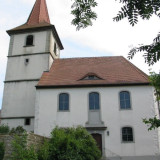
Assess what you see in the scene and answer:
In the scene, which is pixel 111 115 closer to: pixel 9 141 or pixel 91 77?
pixel 91 77

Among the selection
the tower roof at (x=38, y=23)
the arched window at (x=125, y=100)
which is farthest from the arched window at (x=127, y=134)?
the tower roof at (x=38, y=23)

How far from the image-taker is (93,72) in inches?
813

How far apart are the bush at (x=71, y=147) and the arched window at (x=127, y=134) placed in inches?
252

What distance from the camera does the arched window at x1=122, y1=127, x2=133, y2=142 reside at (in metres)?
17.3

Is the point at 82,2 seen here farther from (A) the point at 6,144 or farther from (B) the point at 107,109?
(B) the point at 107,109

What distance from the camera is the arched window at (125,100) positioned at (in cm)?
1825

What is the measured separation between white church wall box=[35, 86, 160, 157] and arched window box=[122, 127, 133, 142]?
0.30 m

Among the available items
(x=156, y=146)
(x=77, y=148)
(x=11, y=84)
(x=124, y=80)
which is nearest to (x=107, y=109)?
(x=124, y=80)

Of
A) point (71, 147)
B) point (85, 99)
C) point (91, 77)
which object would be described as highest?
point (91, 77)

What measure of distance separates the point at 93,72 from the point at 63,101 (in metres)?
4.03

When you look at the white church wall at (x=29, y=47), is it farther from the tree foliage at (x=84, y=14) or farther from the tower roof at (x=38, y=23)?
the tree foliage at (x=84, y=14)

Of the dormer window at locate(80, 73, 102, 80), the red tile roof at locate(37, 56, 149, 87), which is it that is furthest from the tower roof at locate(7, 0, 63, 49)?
the dormer window at locate(80, 73, 102, 80)

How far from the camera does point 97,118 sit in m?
18.1

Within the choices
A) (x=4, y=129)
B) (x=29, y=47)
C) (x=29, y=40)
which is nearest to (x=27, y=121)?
(x=4, y=129)
